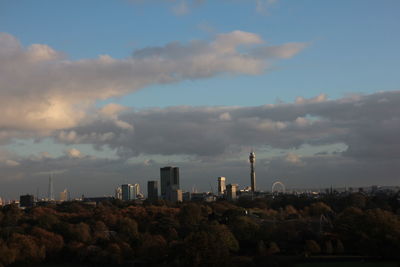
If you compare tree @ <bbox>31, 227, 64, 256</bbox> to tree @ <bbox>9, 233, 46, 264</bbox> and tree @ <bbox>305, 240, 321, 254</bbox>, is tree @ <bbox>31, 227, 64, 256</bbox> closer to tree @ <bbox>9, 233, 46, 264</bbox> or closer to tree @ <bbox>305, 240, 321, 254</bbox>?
tree @ <bbox>9, 233, 46, 264</bbox>

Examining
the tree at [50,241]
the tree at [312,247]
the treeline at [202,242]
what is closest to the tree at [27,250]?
the treeline at [202,242]

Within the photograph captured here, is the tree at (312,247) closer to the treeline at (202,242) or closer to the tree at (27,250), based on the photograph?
the treeline at (202,242)

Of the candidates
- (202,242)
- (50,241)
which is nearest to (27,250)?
(50,241)

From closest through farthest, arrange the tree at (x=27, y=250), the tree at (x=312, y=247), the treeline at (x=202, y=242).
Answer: the treeline at (x=202, y=242)
the tree at (x=312, y=247)
the tree at (x=27, y=250)

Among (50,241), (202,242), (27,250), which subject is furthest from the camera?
(50,241)

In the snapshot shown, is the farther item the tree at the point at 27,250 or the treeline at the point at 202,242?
the tree at the point at 27,250

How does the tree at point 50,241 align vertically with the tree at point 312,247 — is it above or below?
above

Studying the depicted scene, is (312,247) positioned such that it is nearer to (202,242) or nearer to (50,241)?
(202,242)

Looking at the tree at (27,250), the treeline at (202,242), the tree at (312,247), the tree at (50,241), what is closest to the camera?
the treeline at (202,242)

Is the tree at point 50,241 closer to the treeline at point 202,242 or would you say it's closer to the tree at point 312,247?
the treeline at point 202,242

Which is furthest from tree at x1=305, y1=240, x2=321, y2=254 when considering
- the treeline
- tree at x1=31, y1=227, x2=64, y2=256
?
tree at x1=31, y1=227, x2=64, y2=256

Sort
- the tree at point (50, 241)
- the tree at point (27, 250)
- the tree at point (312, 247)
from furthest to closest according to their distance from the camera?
the tree at point (50, 241), the tree at point (27, 250), the tree at point (312, 247)

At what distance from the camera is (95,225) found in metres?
74.8

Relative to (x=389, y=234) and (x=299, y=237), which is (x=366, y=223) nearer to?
(x=389, y=234)
